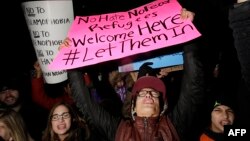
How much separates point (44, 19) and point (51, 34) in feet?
0.51

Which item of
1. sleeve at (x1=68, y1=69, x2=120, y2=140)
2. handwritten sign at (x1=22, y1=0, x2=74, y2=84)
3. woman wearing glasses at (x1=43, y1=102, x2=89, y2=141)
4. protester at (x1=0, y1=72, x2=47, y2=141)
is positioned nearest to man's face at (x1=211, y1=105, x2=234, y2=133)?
sleeve at (x1=68, y1=69, x2=120, y2=140)

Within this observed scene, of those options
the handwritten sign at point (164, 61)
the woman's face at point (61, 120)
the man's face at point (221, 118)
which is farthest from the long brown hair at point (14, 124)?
the man's face at point (221, 118)

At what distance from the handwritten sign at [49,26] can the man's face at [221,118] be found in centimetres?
145

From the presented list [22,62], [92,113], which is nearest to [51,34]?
[92,113]

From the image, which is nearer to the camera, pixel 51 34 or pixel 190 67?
pixel 190 67

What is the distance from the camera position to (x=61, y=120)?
276 cm

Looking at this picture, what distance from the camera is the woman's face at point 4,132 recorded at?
9.17ft

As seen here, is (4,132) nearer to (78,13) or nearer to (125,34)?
(125,34)

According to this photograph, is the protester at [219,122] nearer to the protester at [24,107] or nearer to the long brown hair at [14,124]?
the long brown hair at [14,124]

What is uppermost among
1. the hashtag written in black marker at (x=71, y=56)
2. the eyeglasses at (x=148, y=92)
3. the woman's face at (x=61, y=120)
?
the hashtag written in black marker at (x=71, y=56)

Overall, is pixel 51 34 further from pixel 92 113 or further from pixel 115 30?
pixel 92 113

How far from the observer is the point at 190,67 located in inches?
81.4

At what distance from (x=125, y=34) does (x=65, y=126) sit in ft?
3.18

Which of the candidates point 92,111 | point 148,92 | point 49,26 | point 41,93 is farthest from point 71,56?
point 41,93
